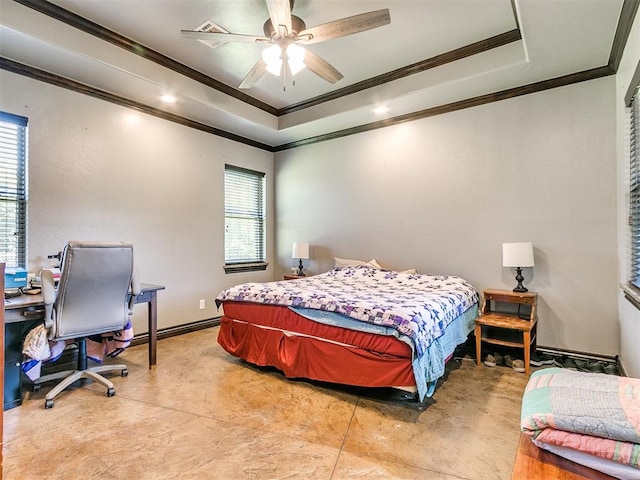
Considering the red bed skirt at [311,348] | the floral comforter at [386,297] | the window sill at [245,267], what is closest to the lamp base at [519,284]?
the floral comforter at [386,297]


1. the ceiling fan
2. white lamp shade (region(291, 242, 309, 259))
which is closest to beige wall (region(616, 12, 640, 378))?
the ceiling fan

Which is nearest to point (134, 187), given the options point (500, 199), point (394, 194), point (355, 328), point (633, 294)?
point (355, 328)

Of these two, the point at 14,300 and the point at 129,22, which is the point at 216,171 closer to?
the point at 129,22

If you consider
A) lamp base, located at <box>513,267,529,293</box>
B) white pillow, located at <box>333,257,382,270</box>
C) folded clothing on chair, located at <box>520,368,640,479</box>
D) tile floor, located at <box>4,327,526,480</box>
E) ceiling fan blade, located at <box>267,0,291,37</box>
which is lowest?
tile floor, located at <box>4,327,526,480</box>

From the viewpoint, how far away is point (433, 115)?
154 inches

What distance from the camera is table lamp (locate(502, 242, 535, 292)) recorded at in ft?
10.3

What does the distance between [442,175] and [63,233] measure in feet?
13.1

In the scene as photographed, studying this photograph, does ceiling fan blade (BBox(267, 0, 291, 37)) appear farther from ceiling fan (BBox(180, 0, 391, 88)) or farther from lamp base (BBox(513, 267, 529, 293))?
lamp base (BBox(513, 267, 529, 293))

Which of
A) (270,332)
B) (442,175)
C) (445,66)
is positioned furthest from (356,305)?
(445,66)

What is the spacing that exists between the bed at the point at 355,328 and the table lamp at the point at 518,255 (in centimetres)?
46

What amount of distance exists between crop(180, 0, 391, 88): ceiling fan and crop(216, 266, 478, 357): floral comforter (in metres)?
1.86

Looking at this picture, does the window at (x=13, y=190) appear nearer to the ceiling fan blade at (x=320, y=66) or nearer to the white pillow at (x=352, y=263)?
the ceiling fan blade at (x=320, y=66)

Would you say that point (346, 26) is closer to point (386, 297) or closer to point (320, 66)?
point (320, 66)

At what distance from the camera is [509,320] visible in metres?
3.06
